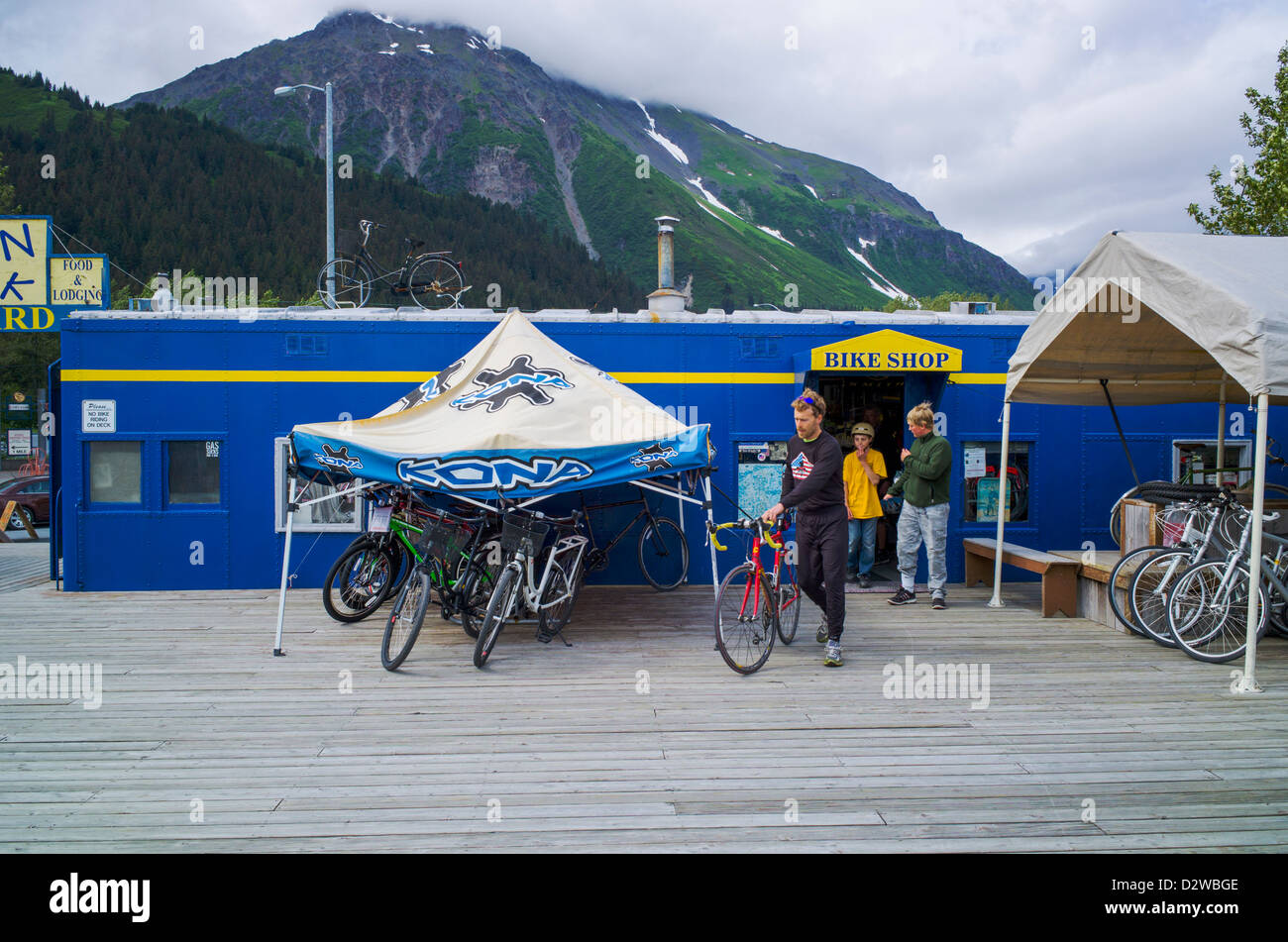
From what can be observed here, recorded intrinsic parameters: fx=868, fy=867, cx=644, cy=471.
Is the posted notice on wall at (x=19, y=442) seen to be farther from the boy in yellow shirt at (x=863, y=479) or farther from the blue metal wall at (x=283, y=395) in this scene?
the boy in yellow shirt at (x=863, y=479)

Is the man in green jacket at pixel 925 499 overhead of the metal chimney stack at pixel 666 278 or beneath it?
beneath

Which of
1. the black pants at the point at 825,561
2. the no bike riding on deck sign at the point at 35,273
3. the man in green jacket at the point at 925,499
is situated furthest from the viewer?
the no bike riding on deck sign at the point at 35,273

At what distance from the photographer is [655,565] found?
34.4ft

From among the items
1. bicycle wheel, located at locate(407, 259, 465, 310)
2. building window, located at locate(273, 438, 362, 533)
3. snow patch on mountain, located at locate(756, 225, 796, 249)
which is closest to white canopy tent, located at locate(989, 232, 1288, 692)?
building window, located at locate(273, 438, 362, 533)

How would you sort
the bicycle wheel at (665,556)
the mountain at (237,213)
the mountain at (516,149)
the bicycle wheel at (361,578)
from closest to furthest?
the bicycle wheel at (361,578), the bicycle wheel at (665,556), the mountain at (237,213), the mountain at (516,149)

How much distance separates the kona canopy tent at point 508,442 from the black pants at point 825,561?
761mm

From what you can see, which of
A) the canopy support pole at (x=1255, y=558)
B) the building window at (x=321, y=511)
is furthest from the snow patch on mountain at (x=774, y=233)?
the canopy support pole at (x=1255, y=558)

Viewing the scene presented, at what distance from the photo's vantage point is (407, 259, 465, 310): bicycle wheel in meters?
12.9

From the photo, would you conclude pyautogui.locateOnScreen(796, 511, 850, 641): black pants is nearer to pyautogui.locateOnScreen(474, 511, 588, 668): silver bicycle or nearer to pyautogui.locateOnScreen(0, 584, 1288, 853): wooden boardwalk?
pyautogui.locateOnScreen(0, 584, 1288, 853): wooden boardwalk

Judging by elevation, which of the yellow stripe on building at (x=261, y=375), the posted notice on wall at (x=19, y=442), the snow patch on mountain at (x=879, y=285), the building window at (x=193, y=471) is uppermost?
the snow patch on mountain at (x=879, y=285)

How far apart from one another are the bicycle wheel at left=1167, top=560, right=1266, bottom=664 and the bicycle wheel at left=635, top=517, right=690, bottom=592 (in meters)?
5.12

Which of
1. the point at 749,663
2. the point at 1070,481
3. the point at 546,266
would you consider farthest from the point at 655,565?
the point at 546,266

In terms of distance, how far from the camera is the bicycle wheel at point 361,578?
8516 mm
